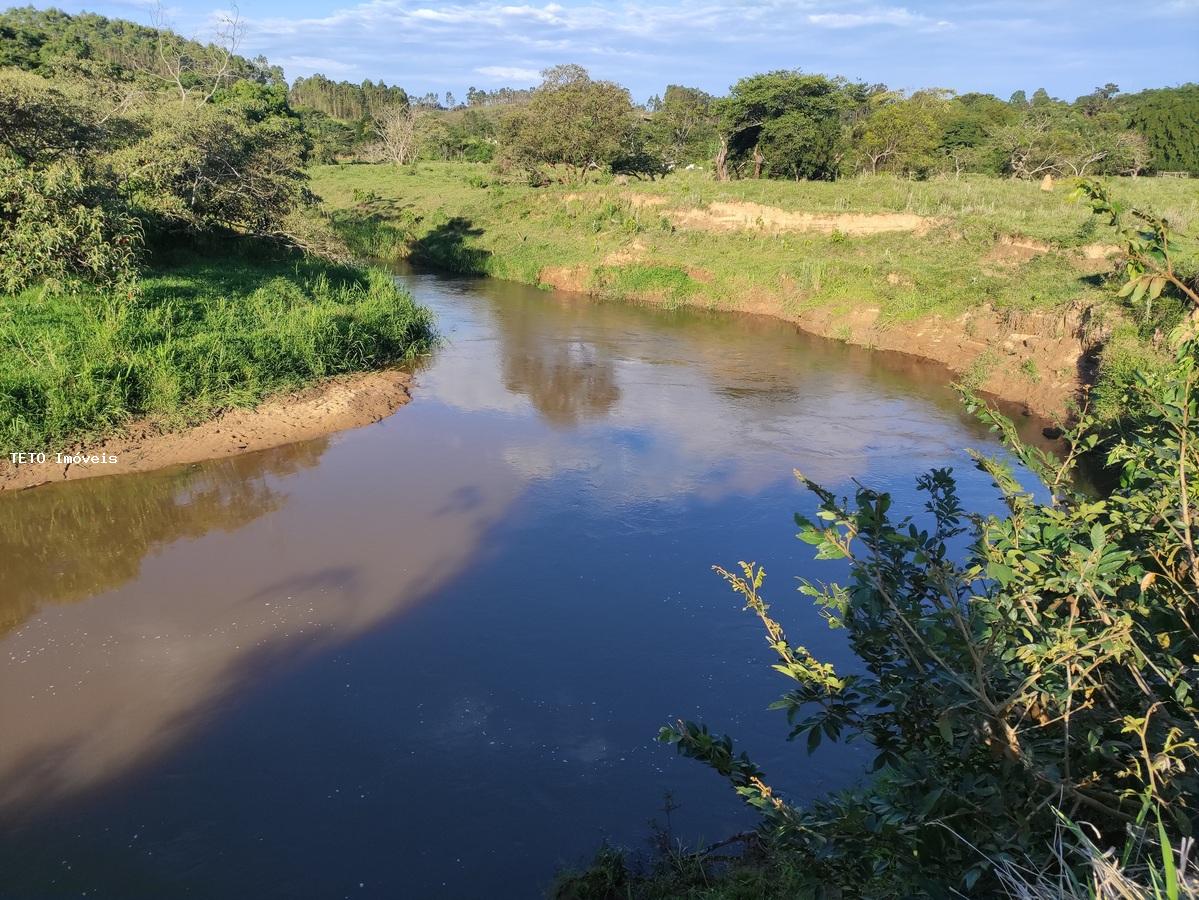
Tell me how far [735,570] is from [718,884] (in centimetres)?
371

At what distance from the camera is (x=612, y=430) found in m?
11.3

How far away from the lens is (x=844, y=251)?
19.8 m

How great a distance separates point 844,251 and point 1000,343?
6357 millimetres

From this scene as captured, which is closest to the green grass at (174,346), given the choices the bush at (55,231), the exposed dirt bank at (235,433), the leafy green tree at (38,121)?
the exposed dirt bank at (235,433)

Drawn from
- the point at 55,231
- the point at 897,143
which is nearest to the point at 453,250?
the point at 55,231

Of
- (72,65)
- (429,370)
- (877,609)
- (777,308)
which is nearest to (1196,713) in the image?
(877,609)

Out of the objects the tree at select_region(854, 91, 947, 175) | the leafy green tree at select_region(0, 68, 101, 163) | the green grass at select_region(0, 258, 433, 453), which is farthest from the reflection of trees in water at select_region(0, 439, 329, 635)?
the tree at select_region(854, 91, 947, 175)

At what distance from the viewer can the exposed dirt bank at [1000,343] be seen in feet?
41.3

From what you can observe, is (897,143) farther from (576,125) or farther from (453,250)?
(453,250)

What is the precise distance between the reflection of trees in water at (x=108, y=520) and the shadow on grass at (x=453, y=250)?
49.4 feet

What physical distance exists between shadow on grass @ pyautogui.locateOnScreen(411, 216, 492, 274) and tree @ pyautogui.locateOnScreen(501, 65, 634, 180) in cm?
450

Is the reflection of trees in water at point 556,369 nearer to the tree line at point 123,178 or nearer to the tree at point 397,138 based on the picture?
the tree line at point 123,178

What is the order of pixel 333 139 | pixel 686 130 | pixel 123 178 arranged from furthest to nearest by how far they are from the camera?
pixel 333 139
pixel 686 130
pixel 123 178

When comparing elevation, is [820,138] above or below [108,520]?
above
